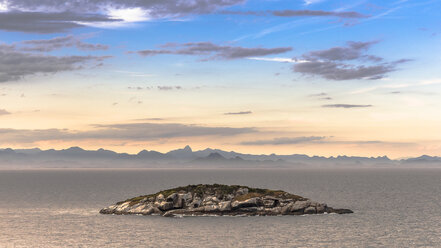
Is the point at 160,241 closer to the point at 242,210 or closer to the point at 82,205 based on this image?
the point at 242,210

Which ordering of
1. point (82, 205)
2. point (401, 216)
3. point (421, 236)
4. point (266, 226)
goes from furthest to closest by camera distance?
point (82, 205), point (401, 216), point (266, 226), point (421, 236)

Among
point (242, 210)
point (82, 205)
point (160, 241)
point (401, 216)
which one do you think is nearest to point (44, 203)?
point (82, 205)

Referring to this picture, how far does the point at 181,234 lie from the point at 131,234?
8219 mm

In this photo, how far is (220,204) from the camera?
353 ft

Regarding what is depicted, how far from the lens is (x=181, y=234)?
83750 mm

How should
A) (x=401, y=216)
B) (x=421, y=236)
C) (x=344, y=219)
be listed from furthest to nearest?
(x=401, y=216)
(x=344, y=219)
(x=421, y=236)

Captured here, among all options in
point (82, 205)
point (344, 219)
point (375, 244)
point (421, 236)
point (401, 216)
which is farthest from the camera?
point (82, 205)

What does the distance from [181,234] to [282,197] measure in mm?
32334

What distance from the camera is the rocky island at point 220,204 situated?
106 m

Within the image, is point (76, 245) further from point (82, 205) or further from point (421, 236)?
point (82, 205)

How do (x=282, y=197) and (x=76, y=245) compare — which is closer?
(x=76, y=245)

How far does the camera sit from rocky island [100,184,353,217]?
106 meters

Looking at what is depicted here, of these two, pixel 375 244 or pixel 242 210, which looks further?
pixel 242 210

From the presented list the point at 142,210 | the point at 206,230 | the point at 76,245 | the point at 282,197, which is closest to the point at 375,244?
the point at 206,230
